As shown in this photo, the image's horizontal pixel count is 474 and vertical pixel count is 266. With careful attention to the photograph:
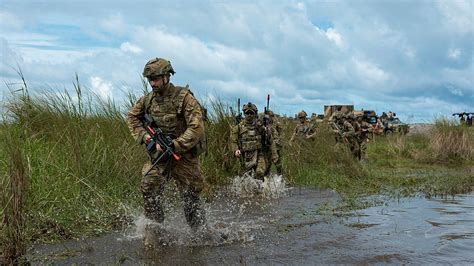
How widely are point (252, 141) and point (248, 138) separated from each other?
0.33 ft

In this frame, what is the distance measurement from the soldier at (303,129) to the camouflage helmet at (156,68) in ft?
25.5

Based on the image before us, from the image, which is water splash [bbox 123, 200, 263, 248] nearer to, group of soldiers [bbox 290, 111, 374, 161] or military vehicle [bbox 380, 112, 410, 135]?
group of soldiers [bbox 290, 111, 374, 161]

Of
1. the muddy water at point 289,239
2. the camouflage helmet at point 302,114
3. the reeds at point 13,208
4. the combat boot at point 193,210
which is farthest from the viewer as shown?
the camouflage helmet at point 302,114

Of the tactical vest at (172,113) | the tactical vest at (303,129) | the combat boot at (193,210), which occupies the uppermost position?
the tactical vest at (303,129)

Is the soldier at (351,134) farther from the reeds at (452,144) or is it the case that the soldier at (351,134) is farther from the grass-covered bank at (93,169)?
the reeds at (452,144)

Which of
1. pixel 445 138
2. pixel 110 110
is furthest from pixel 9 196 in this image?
pixel 445 138

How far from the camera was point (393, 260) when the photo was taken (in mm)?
5848

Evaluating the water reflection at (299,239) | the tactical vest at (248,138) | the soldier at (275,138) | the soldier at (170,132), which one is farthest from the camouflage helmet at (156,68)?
the soldier at (275,138)

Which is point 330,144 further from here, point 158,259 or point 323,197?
point 158,259

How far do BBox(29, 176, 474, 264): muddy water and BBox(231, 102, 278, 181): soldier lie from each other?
6.51 feet

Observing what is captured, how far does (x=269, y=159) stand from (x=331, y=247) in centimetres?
540

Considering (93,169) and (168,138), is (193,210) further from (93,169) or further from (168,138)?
(93,169)

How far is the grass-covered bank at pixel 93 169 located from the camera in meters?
6.51

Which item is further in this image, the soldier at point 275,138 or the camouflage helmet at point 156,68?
the soldier at point 275,138
